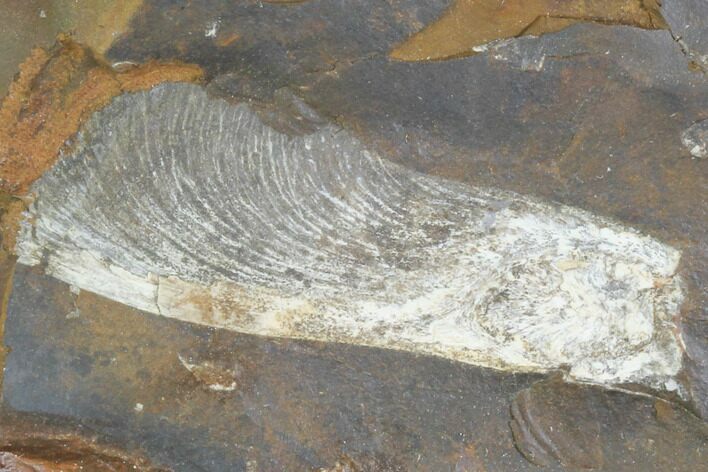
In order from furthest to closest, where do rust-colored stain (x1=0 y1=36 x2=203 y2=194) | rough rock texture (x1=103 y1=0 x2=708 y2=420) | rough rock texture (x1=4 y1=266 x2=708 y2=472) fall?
rough rock texture (x1=4 y1=266 x2=708 y2=472) < rust-colored stain (x1=0 y1=36 x2=203 y2=194) < rough rock texture (x1=103 y1=0 x2=708 y2=420)

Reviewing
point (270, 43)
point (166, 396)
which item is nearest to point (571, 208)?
point (270, 43)

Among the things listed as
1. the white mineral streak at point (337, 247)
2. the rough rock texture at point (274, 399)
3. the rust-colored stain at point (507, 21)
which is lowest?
the rough rock texture at point (274, 399)

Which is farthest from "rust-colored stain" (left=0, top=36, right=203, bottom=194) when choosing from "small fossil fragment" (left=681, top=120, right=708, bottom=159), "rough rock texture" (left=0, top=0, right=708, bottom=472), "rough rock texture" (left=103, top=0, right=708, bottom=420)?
"small fossil fragment" (left=681, top=120, right=708, bottom=159)

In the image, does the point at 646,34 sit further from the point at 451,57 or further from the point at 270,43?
the point at 270,43

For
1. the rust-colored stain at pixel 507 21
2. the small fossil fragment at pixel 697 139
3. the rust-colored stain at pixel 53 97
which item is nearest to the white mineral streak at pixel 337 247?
the rust-colored stain at pixel 53 97

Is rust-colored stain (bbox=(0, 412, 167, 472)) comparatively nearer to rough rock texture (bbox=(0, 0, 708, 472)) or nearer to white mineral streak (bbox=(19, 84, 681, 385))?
rough rock texture (bbox=(0, 0, 708, 472))

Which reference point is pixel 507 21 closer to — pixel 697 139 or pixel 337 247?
pixel 697 139

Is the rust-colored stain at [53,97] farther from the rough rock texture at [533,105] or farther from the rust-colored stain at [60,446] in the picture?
the rust-colored stain at [60,446]
